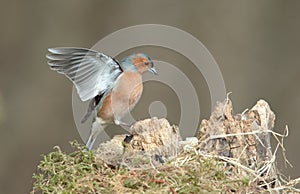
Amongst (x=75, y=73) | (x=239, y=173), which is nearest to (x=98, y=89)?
(x=75, y=73)

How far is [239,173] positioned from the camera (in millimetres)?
2785

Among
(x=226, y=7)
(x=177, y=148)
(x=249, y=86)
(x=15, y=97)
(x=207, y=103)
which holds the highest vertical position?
(x=226, y=7)

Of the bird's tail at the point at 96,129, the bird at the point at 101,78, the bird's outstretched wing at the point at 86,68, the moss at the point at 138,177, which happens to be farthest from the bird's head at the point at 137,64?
the moss at the point at 138,177

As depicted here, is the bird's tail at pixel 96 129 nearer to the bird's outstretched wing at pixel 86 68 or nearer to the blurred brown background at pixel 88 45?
the bird's outstretched wing at pixel 86 68

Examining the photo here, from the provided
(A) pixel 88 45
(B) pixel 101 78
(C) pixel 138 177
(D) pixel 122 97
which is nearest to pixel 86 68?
(B) pixel 101 78

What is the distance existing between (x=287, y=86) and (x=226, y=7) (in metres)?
1.11

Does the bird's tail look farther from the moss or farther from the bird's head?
the moss

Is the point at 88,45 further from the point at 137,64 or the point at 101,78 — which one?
the point at 101,78

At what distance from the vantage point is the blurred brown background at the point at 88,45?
763cm

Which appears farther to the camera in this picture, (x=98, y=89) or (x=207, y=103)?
(x=207, y=103)

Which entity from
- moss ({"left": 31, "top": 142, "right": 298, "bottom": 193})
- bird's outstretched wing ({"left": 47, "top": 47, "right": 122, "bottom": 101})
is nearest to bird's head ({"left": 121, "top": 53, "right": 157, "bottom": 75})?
bird's outstretched wing ({"left": 47, "top": 47, "right": 122, "bottom": 101})

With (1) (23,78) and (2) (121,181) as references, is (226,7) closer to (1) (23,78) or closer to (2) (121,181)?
(1) (23,78)

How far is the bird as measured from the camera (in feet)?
12.2

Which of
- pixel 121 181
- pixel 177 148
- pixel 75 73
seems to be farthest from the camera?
pixel 75 73
